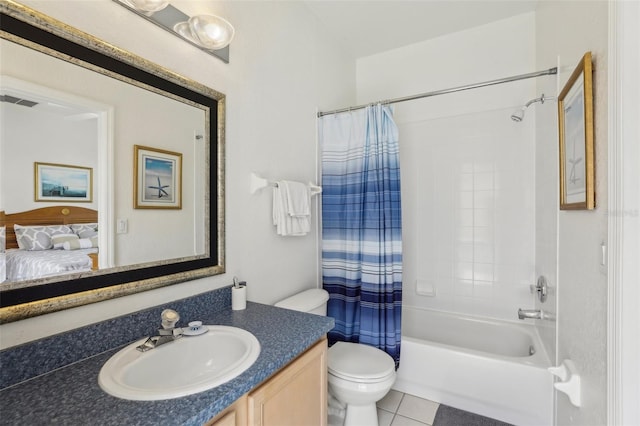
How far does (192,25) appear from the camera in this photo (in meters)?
1.20

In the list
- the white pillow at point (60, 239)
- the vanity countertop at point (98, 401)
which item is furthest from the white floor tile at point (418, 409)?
the white pillow at point (60, 239)

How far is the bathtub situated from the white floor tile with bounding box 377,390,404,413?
0.05 m

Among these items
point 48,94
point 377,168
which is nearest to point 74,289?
point 48,94

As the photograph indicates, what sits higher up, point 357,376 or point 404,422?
point 357,376

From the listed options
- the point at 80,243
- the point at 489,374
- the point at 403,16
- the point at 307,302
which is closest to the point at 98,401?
the point at 80,243

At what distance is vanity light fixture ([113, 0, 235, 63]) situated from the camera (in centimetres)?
114

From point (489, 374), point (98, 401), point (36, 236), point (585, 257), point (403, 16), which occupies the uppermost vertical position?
point (403, 16)

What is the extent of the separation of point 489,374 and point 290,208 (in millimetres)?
1524

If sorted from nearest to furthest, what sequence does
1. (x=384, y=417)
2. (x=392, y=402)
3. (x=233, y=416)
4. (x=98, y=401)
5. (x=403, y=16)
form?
(x=98, y=401), (x=233, y=416), (x=384, y=417), (x=392, y=402), (x=403, y=16)

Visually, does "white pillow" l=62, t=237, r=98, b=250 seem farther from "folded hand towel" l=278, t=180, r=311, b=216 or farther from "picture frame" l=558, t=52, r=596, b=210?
"picture frame" l=558, t=52, r=596, b=210

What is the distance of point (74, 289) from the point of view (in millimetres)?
924

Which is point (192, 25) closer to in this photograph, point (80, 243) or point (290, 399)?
point (80, 243)

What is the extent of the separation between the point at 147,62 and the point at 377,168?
4.59 feet

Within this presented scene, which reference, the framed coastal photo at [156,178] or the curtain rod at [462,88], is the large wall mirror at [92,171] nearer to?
the framed coastal photo at [156,178]
